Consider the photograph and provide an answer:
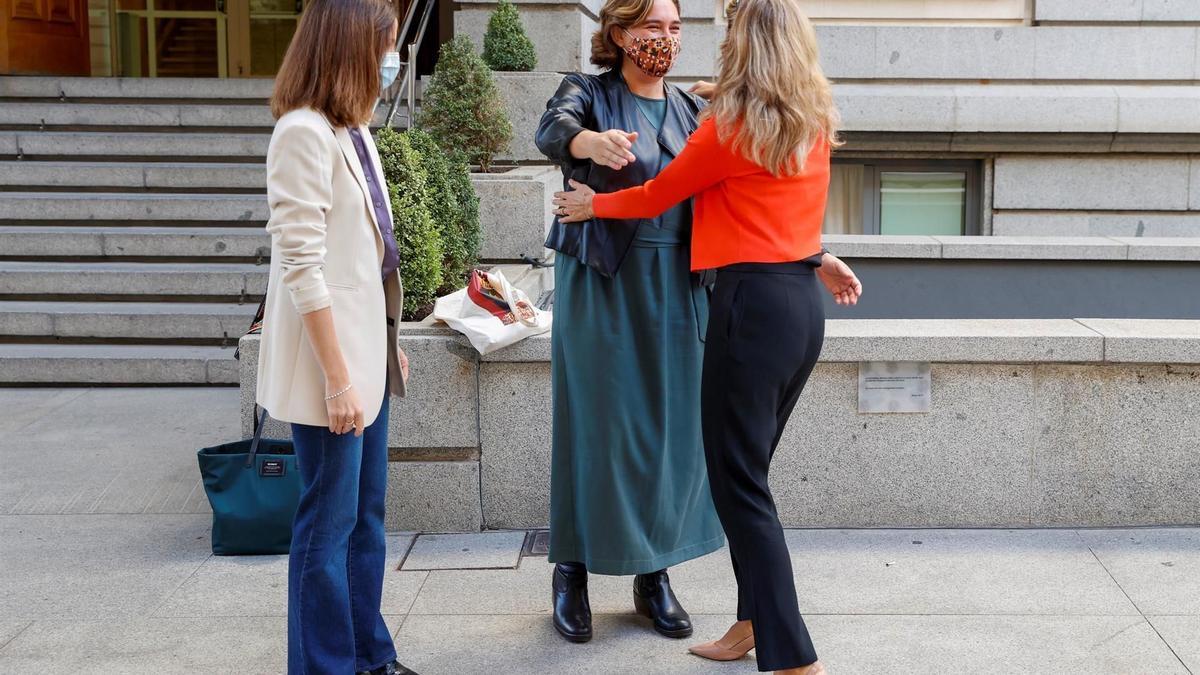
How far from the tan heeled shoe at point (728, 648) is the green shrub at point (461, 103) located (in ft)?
13.8

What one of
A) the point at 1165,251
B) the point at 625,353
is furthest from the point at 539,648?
the point at 1165,251

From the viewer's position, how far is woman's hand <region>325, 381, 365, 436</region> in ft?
10.8

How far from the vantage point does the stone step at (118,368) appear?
8.14m

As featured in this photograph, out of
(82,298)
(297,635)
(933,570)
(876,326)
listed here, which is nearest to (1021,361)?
(876,326)

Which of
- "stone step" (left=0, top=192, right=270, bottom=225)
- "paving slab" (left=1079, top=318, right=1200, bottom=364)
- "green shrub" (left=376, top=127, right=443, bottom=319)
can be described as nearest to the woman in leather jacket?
"green shrub" (left=376, top=127, right=443, bottom=319)

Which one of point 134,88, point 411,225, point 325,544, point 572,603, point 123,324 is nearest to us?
point 325,544

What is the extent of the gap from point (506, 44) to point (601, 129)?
501 centimetres

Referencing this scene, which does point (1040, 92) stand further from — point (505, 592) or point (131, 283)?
point (505, 592)

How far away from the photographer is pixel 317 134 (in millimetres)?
3221

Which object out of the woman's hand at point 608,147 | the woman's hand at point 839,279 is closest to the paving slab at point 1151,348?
the woman's hand at point 839,279

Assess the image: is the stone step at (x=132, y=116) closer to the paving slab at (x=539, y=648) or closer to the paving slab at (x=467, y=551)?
the paving slab at (x=467, y=551)

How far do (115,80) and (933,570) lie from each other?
9222 millimetres

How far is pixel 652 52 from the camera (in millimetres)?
4035

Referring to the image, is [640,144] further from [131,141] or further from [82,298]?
[131,141]
